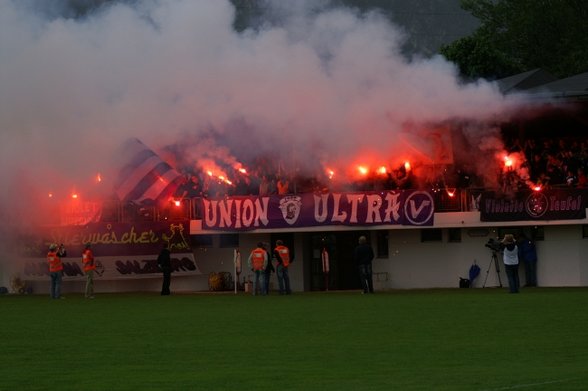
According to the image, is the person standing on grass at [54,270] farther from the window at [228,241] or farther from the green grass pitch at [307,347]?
the green grass pitch at [307,347]

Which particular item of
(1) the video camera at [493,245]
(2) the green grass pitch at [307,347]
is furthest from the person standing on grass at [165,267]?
(2) the green grass pitch at [307,347]

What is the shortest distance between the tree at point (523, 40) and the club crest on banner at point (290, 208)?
3288cm

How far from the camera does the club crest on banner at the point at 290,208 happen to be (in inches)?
1954

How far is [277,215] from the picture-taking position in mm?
50125

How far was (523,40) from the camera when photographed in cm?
8900

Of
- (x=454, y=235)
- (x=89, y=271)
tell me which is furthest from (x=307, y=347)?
(x=454, y=235)

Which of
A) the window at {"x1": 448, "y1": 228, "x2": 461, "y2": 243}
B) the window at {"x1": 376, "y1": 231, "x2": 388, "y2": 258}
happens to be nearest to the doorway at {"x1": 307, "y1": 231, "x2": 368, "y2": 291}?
the window at {"x1": 376, "y1": 231, "x2": 388, "y2": 258}

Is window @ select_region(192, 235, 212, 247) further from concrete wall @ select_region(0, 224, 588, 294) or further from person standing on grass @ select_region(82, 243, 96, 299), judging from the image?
person standing on grass @ select_region(82, 243, 96, 299)

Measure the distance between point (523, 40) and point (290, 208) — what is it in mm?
43568

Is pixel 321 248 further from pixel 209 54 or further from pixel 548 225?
pixel 209 54

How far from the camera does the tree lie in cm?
8219

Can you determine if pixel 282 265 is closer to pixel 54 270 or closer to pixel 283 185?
pixel 283 185

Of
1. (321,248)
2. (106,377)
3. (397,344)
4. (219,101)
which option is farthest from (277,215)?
(106,377)

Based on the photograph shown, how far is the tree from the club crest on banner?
1294 inches
